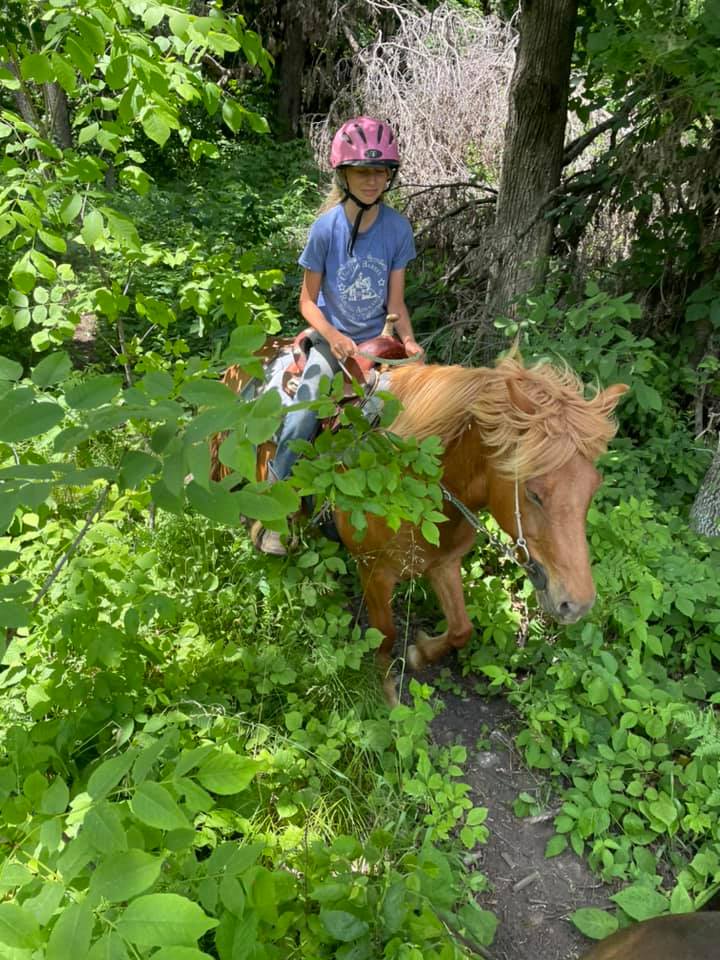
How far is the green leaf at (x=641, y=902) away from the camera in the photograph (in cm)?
231

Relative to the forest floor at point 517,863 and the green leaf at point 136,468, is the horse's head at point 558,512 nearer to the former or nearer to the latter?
the forest floor at point 517,863

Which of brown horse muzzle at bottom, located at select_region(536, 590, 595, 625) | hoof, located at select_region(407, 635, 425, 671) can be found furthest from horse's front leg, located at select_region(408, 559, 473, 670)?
brown horse muzzle at bottom, located at select_region(536, 590, 595, 625)

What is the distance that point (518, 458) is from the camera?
242cm

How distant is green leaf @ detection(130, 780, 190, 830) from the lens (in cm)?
112

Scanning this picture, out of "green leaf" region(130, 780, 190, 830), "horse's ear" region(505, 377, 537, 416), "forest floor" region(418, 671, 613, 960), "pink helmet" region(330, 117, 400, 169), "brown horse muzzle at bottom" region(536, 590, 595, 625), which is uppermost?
"pink helmet" region(330, 117, 400, 169)

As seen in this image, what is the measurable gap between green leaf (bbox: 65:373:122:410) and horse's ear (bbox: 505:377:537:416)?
1678 mm

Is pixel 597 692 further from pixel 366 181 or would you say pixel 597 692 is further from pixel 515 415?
pixel 366 181

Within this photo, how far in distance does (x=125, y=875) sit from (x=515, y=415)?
6.54 feet

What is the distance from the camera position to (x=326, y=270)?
3.38m

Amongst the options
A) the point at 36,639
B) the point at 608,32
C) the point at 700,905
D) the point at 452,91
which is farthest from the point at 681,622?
the point at 452,91

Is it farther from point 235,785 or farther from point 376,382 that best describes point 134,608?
point 376,382

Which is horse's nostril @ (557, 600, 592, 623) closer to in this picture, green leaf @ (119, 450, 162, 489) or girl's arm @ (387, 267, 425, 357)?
girl's arm @ (387, 267, 425, 357)

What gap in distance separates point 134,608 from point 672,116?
15.0 feet

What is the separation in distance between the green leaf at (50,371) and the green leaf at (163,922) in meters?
0.93
